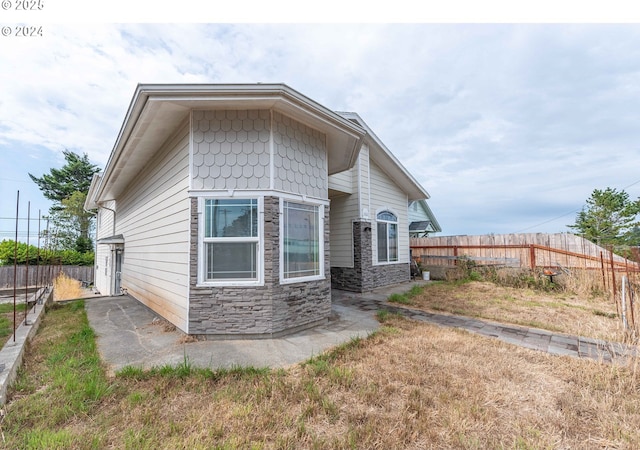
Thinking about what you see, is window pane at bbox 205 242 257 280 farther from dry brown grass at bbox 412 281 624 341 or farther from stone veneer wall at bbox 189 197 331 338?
dry brown grass at bbox 412 281 624 341

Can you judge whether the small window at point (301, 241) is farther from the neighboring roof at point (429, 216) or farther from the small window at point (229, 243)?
the neighboring roof at point (429, 216)

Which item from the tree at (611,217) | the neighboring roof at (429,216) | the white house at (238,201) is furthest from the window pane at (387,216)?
the tree at (611,217)

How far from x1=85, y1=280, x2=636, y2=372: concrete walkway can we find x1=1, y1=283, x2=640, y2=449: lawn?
33 centimetres

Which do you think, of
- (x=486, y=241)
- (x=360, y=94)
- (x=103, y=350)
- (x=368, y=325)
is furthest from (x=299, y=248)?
(x=486, y=241)

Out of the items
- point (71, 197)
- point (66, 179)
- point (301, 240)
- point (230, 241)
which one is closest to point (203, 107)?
point (230, 241)

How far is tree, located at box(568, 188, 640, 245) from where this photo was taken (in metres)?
20.5

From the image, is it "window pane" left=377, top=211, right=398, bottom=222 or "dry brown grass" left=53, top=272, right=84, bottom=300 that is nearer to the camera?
"window pane" left=377, top=211, right=398, bottom=222

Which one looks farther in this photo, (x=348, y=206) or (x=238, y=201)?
(x=348, y=206)

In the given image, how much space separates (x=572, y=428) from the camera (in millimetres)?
2279

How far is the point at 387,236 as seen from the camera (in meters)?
10.4

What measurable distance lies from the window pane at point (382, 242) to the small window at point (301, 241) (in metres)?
5.10

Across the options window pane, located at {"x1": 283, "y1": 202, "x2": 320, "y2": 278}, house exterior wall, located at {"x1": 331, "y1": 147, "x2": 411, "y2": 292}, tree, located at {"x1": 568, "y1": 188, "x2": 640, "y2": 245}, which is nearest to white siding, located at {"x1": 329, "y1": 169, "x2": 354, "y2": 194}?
house exterior wall, located at {"x1": 331, "y1": 147, "x2": 411, "y2": 292}

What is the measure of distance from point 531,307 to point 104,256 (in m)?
18.3

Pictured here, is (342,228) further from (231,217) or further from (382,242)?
(231,217)
